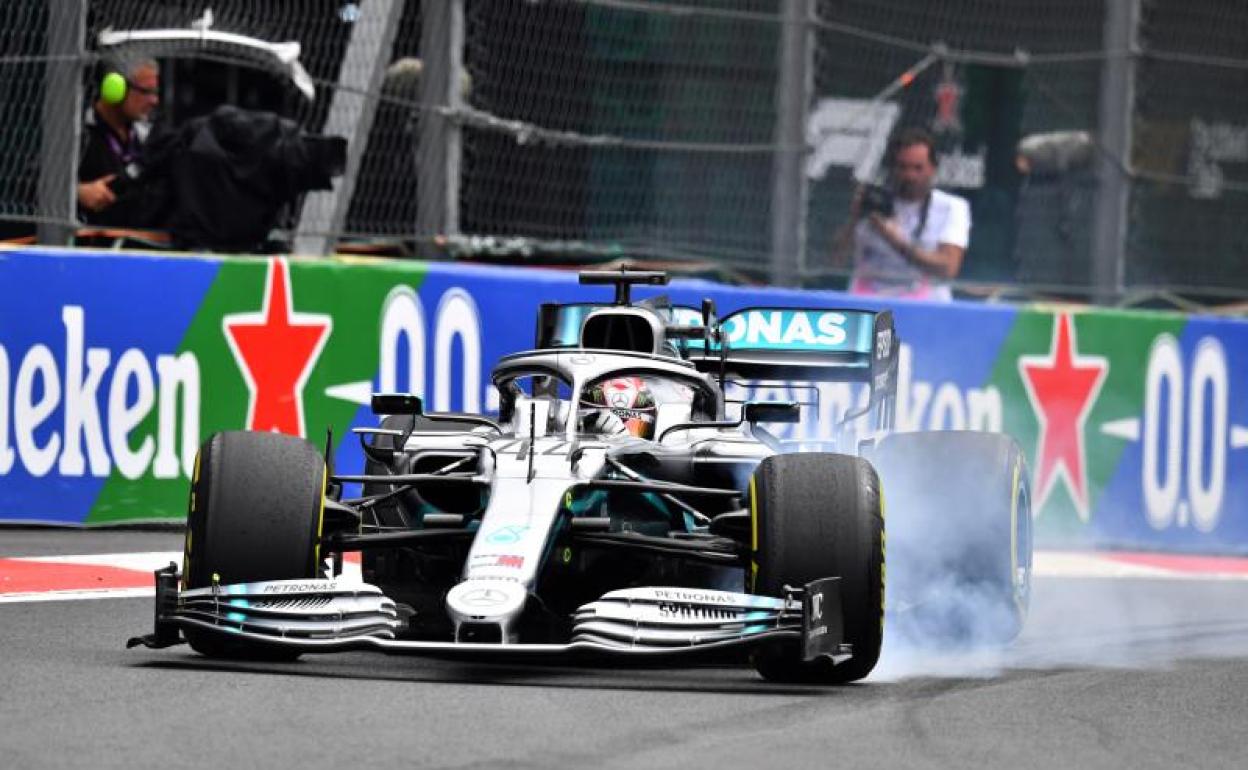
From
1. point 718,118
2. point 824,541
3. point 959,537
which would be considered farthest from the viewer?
point 718,118

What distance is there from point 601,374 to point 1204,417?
5593 millimetres

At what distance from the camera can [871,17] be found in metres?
13.3

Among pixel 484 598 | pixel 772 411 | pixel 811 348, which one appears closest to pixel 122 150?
pixel 811 348

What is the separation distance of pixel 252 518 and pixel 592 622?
1075 millimetres

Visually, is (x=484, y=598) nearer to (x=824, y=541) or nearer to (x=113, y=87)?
(x=824, y=541)

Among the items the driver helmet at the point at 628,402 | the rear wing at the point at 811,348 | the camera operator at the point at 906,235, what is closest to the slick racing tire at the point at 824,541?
the driver helmet at the point at 628,402

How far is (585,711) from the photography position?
260 inches

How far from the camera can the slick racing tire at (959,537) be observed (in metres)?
8.77

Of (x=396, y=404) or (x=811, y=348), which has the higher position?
(x=811, y=348)

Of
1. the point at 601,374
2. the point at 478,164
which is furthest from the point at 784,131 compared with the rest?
the point at 601,374

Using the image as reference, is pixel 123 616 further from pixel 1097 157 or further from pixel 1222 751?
pixel 1097 157

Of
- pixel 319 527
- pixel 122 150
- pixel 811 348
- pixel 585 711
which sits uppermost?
pixel 122 150

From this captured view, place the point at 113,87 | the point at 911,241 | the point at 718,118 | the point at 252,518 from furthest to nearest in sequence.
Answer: the point at 911,241, the point at 718,118, the point at 113,87, the point at 252,518

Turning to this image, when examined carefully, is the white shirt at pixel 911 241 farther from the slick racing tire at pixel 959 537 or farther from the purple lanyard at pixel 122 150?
the slick racing tire at pixel 959 537
